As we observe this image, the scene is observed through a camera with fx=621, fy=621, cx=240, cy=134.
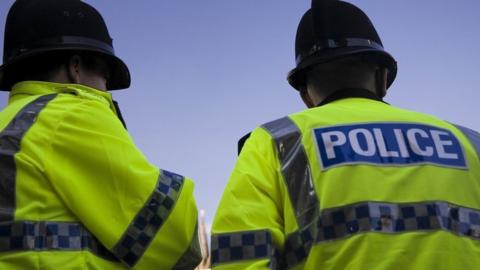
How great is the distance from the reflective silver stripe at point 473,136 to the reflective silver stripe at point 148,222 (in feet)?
4.24

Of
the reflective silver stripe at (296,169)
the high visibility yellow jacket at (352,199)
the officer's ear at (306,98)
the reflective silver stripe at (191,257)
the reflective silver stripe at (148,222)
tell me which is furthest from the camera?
the officer's ear at (306,98)

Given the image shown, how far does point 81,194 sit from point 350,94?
1288 mm

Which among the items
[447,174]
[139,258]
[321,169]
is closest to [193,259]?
[139,258]

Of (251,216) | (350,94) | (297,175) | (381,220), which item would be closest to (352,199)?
(381,220)

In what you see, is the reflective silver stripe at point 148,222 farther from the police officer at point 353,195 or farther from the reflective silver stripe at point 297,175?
the reflective silver stripe at point 297,175

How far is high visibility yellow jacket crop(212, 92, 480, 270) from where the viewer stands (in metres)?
2.31

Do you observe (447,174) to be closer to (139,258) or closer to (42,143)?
(139,258)

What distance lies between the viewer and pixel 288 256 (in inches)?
96.4

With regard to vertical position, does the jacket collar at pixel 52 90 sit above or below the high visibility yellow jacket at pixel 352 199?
above

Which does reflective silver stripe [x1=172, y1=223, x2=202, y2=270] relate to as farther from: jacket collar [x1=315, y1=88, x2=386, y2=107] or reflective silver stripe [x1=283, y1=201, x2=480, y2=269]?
jacket collar [x1=315, y1=88, x2=386, y2=107]

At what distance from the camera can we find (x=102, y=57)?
10.7 feet

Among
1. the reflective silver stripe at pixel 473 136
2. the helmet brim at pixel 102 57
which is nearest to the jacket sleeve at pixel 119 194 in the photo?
the helmet brim at pixel 102 57

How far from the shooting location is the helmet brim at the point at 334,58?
2980 millimetres

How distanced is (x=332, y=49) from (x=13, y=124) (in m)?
1.51
